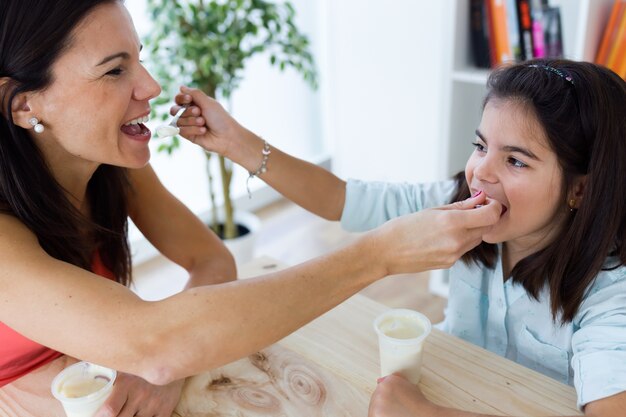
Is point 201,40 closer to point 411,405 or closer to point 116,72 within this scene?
point 116,72

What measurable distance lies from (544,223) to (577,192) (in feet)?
0.33

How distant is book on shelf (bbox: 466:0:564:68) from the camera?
2.12 meters

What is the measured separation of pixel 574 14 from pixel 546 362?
1600mm

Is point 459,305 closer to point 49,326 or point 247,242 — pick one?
point 49,326

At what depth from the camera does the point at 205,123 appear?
4.71 feet

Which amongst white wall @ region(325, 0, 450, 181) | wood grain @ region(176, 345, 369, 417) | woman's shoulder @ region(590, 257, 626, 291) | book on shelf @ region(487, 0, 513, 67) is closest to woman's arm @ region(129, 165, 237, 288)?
wood grain @ region(176, 345, 369, 417)

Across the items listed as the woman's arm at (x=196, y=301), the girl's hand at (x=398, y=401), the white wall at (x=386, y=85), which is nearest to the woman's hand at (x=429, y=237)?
the woman's arm at (x=196, y=301)

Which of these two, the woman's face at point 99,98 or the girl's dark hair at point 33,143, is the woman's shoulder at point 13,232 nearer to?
the girl's dark hair at point 33,143

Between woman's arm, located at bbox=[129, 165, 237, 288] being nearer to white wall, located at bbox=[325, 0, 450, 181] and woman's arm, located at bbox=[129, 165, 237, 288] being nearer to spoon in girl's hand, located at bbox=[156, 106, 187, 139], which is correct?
spoon in girl's hand, located at bbox=[156, 106, 187, 139]

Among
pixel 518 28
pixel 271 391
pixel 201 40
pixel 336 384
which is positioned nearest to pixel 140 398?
pixel 271 391

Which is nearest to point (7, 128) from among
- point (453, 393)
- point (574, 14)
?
point (453, 393)

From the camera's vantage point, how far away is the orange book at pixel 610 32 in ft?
6.40

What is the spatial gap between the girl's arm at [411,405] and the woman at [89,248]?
18 cm

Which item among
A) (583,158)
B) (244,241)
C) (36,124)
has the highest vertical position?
(36,124)
